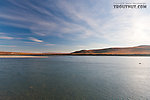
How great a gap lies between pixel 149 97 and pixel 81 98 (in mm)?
4789

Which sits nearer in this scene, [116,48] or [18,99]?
[18,99]

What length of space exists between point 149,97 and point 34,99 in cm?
789

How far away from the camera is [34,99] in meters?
5.43

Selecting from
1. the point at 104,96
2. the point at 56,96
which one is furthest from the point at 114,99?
the point at 56,96

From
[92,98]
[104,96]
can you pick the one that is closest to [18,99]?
[92,98]

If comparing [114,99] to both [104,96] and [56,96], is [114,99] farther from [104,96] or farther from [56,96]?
[56,96]

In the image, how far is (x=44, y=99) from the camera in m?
5.45

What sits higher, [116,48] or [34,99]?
[116,48]

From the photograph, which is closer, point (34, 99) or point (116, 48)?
point (34, 99)

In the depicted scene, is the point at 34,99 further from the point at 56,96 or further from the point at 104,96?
the point at 104,96

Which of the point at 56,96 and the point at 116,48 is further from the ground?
the point at 116,48

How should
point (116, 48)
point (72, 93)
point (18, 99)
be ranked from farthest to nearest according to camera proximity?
point (116, 48)
point (72, 93)
point (18, 99)

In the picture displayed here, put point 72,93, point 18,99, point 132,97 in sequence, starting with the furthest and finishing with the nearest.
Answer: point 72,93 < point 132,97 < point 18,99

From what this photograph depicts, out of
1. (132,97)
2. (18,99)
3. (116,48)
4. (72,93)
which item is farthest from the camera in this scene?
(116,48)
